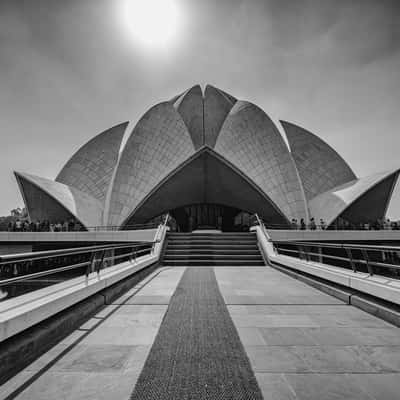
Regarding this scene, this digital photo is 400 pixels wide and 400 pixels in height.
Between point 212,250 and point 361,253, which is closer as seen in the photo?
point 361,253

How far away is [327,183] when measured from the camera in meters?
26.4

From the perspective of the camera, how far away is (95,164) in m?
27.3

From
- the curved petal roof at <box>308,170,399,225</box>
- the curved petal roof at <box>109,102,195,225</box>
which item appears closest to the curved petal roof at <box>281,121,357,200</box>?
the curved petal roof at <box>308,170,399,225</box>

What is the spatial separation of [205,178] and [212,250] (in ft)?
46.1

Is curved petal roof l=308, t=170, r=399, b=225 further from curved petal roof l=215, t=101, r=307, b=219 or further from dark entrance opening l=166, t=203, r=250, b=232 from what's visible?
dark entrance opening l=166, t=203, r=250, b=232

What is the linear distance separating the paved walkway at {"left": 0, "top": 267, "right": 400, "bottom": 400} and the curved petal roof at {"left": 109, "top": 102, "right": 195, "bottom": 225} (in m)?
19.5

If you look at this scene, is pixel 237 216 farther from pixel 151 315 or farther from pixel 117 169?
pixel 151 315

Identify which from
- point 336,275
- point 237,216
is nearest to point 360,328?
point 336,275

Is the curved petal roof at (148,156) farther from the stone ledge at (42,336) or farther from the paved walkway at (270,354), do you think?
the paved walkway at (270,354)

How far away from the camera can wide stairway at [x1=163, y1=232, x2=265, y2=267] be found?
10.0 metres

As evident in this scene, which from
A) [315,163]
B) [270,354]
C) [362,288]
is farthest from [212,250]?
[315,163]

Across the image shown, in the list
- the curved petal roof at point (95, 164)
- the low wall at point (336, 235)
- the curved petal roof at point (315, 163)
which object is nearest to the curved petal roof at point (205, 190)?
the curved petal roof at point (95, 164)

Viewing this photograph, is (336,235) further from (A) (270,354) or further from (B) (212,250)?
(A) (270,354)

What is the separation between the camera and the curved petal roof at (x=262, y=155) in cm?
2277
